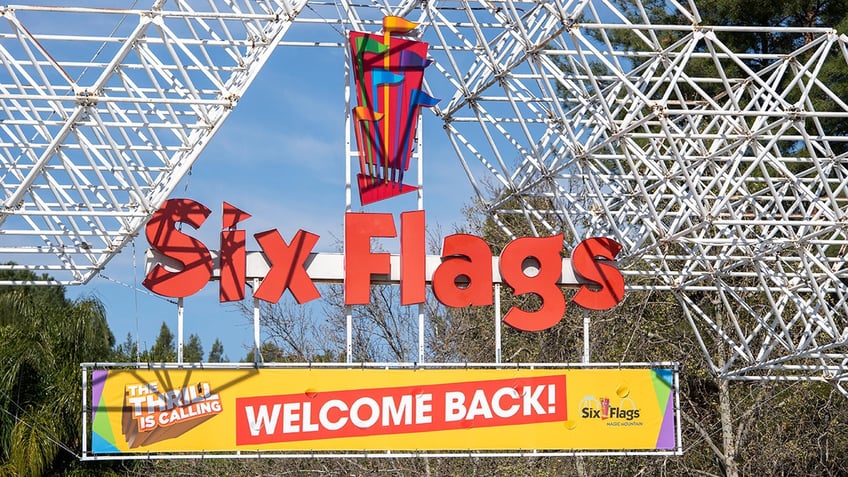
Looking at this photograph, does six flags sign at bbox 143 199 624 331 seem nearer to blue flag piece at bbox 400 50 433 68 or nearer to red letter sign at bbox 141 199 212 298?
red letter sign at bbox 141 199 212 298

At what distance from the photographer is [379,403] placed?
72.4ft

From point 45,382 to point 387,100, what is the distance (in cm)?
1395

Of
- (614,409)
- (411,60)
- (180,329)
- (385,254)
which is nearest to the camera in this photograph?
(180,329)

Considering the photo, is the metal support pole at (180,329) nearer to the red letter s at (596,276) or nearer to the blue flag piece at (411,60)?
the blue flag piece at (411,60)

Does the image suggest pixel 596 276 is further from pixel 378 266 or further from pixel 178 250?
pixel 178 250

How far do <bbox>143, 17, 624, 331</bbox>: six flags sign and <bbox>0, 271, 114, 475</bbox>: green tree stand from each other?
8.97m

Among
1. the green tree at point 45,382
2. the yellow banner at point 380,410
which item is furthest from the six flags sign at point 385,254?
the green tree at point 45,382

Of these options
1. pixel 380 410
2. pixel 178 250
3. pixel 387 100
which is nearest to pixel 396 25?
pixel 387 100

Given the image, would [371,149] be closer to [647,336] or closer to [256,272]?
[256,272]

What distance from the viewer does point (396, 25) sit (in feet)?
76.0

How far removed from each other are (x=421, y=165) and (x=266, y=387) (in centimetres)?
523

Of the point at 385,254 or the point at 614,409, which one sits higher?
the point at 385,254

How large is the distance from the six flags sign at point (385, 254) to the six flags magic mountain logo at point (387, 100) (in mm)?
20

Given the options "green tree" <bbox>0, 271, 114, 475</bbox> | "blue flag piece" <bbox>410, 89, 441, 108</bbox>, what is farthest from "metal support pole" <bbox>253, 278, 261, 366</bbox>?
"green tree" <bbox>0, 271, 114, 475</bbox>
